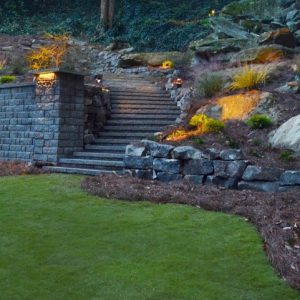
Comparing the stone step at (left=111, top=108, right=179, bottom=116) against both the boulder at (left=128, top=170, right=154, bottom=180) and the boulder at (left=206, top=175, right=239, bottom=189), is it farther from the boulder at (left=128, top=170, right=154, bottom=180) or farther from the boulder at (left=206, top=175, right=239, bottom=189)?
the boulder at (left=206, top=175, right=239, bottom=189)

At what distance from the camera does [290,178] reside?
6.94m

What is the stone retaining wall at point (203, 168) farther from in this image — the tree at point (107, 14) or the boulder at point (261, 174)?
the tree at point (107, 14)

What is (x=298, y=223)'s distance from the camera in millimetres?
5426

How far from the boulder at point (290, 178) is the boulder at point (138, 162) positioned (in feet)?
7.59

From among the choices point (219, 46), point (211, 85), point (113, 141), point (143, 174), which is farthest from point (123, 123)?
point (219, 46)

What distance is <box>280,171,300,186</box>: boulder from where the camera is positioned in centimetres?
689

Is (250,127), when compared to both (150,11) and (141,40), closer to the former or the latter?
(141,40)

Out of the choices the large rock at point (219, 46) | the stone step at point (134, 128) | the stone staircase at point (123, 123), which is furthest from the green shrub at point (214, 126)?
the large rock at point (219, 46)

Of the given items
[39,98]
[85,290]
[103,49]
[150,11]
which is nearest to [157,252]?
[85,290]

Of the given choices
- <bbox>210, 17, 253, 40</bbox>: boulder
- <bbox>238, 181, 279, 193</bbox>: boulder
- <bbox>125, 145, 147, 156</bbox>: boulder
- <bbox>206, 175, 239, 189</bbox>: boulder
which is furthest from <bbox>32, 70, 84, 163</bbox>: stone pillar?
<bbox>210, 17, 253, 40</bbox>: boulder

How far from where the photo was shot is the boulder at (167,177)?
807cm

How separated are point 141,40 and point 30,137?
9284 millimetres

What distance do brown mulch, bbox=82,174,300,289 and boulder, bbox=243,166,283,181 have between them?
0.29 m

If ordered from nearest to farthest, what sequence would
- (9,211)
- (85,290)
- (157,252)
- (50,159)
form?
1. (85,290)
2. (157,252)
3. (9,211)
4. (50,159)
